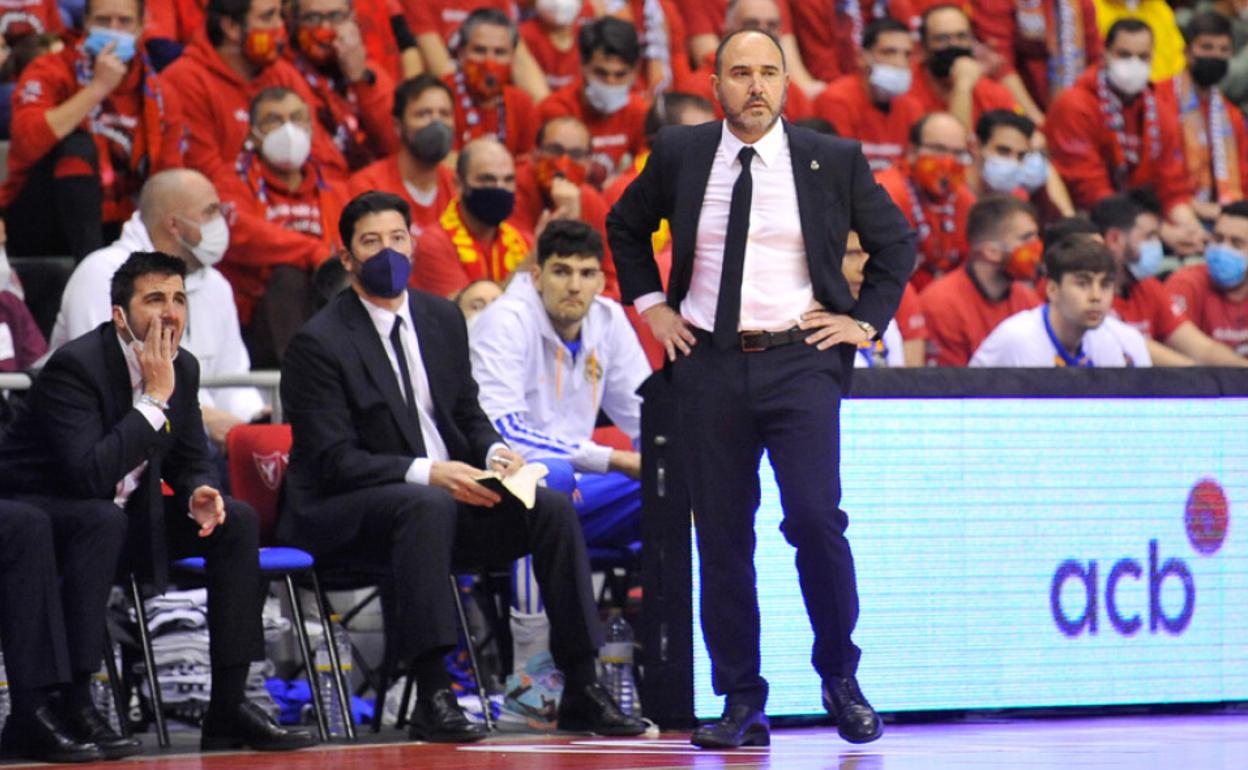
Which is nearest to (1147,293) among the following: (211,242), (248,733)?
(211,242)

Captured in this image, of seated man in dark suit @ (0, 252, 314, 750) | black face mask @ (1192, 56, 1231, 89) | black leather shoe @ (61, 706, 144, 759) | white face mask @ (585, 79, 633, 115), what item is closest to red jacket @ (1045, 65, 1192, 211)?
black face mask @ (1192, 56, 1231, 89)

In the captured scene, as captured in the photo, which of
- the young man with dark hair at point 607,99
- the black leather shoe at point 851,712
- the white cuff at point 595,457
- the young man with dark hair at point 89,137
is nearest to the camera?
the black leather shoe at point 851,712

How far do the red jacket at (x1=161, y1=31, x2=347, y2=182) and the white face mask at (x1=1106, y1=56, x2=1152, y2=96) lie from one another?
17.3 feet

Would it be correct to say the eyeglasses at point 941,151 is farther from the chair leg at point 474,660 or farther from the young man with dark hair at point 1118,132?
the chair leg at point 474,660

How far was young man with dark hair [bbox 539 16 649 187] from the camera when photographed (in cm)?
1134

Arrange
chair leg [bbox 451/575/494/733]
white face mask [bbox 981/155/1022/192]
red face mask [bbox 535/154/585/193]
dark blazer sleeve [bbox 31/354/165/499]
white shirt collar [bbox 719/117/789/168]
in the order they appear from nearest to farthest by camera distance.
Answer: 1. white shirt collar [bbox 719/117/789/168]
2. dark blazer sleeve [bbox 31/354/165/499]
3. chair leg [bbox 451/575/494/733]
4. red face mask [bbox 535/154/585/193]
5. white face mask [bbox 981/155/1022/192]

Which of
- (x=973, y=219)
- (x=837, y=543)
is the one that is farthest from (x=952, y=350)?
(x=837, y=543)

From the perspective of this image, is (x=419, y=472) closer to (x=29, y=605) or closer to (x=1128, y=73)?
(x=29, y=605)

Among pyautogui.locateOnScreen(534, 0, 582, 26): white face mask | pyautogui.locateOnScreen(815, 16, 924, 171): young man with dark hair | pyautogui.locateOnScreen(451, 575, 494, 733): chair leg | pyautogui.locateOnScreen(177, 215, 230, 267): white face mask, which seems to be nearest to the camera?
pyautogui.locateOnScreen(451, 575, 494, 733): chair leg

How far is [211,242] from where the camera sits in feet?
28.5

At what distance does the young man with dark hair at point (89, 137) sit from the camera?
899cm

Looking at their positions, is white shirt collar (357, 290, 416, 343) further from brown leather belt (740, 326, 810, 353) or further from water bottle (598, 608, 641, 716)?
brown leather belt (740, 326, 810, 353)

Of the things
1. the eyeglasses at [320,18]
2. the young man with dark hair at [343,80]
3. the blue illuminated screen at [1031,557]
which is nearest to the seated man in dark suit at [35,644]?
the blue illuminated screen at [1031,557]

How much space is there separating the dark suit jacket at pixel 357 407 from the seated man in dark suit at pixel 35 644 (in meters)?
0.98
